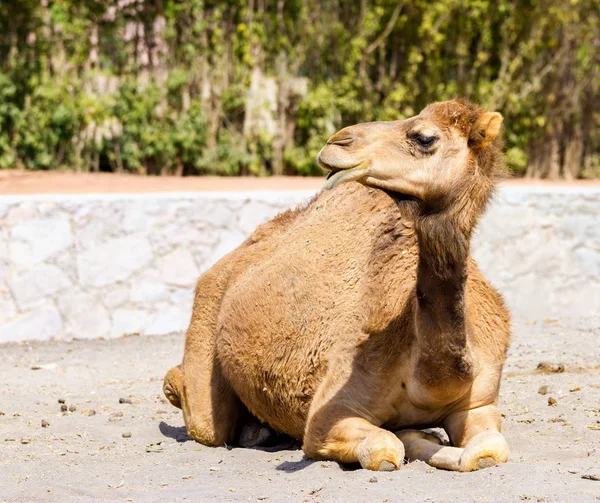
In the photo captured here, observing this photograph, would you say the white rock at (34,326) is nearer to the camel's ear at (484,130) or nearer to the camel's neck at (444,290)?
the camel's neck at (444,290)

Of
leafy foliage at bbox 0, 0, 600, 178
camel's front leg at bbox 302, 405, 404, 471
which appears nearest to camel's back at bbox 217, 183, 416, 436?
camel's front leg at bbox 302, 405, 404, 471

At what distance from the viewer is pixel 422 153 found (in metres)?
4.28

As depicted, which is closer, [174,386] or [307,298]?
[307,298]

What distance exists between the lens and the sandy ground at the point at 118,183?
1254 cm

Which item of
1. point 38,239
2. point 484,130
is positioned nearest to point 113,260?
point 38,239

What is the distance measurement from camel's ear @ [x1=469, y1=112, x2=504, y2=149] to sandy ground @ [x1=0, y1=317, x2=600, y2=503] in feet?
4.32

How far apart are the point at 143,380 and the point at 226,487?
3.43 metres

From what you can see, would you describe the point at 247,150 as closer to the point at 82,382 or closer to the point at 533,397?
the point at 82,382

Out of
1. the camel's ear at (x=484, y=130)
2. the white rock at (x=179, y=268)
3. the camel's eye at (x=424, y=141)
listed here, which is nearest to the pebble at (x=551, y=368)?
the camel's ear at (x=484, y=130)

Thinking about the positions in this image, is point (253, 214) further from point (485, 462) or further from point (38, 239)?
point (485, 462)

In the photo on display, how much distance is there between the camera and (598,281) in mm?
11258

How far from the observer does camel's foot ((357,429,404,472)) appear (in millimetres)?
4480

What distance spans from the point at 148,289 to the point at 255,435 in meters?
4.55

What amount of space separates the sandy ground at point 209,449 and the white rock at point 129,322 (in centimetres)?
129
